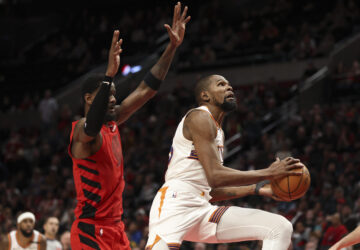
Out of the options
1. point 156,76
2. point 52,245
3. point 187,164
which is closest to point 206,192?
point 187,164

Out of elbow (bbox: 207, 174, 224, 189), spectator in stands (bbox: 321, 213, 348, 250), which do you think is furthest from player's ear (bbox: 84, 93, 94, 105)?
spectator in stands (bbox: 321, 213, 348, 250)

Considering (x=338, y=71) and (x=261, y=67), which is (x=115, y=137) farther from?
(x=261, y=67)

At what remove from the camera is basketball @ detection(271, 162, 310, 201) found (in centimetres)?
480

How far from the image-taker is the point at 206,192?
5.25 meters

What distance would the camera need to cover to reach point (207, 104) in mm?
5395

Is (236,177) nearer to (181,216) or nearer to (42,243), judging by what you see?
(181,216)

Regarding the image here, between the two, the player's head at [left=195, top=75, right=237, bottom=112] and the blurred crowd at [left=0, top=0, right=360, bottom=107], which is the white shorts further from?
the blurred crowd at [left=0, top=0, right=360, bottom=107]

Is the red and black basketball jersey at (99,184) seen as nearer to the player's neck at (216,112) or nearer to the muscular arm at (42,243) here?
the player's neck at (216,112)

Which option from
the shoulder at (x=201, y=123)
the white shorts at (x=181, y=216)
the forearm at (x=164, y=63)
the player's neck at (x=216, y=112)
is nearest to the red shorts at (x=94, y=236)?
the white shorts at (x=181, y=216)

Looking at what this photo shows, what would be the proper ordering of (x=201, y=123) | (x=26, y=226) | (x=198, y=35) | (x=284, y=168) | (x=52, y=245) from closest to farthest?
(x=284, y=168)
(x=201, y=123)
(x=26, y=226)
(x=52, y=245)
(x=198, y=35)

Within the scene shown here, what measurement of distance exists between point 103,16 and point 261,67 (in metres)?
8.60

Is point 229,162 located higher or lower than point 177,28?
lower

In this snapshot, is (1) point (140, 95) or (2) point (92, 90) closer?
(2) point (92, 90)

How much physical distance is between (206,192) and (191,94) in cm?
1268
